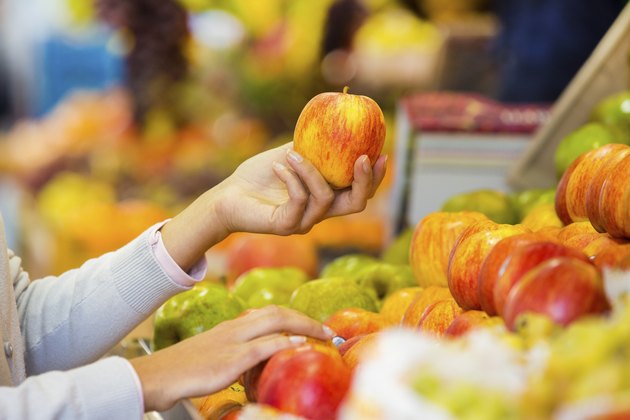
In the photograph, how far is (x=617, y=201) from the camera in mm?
1303

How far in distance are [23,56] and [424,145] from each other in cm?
680

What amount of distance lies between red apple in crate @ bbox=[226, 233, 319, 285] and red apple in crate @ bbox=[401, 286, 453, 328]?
1214mm

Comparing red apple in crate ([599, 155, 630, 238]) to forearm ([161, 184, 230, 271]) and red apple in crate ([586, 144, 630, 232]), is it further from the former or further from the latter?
forearm ([161, 184, 230, 271])

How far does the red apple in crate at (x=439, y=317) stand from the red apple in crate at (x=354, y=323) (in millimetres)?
166

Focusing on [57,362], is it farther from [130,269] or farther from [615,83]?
[615,83]

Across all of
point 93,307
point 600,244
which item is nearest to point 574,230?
point 600,244

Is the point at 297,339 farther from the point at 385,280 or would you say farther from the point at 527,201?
the point at 527,201

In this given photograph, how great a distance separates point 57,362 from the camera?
5.75 ft

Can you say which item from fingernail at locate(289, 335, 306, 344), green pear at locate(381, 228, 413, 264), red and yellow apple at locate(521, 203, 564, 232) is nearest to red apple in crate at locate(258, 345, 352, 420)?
fingernail at locate(289, 335, 306, 344)

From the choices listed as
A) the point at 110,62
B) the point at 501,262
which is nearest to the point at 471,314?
the point at 501,262

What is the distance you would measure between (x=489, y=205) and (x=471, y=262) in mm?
913

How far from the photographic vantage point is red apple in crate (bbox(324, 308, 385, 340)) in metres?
1.55

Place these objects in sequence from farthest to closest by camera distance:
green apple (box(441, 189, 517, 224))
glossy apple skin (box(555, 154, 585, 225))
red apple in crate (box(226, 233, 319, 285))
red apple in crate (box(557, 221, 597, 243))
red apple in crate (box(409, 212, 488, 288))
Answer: red apple in crate (box(226, 233, 319, 285)), green apple (box(441, 189, 517, 224)), red apple in crate (box(409, 212, 488, 288)), glossy apple skin (box(555, 154, 585, 225)), red apple in crate (box(557, 221, 597, 243))

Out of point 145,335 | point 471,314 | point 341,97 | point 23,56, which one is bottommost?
point 23,56
